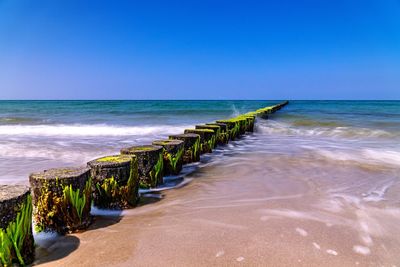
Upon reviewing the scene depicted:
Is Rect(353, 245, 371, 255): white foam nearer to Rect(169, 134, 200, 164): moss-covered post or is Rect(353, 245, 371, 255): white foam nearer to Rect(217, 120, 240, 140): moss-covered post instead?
Rect(169, 134, 200, 164): moss-covered post

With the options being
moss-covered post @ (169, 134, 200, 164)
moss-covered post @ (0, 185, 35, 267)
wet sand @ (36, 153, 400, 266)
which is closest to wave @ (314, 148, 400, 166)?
wet sand @ (36, 153, 400, 266)

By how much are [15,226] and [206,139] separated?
598cm

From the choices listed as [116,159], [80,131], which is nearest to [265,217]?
[116,159]

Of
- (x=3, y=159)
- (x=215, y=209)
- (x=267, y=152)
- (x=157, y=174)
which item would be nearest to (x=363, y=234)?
(x=215, y=209)

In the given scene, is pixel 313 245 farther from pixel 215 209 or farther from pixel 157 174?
pixel 157 174

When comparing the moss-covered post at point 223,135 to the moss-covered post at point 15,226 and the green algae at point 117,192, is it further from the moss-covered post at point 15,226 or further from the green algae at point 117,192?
the moss-covered post at point 15,226

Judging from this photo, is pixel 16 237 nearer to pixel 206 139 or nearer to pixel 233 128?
pixel 206 139

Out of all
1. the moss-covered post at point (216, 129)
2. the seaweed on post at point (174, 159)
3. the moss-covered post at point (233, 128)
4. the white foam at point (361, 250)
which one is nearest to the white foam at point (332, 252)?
the white foam at point (361, 250)

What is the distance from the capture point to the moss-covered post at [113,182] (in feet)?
12.7

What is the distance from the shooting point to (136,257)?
9.52 ft

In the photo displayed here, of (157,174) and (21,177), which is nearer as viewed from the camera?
(157,174)

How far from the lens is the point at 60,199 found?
318cm

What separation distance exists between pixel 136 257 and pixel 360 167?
5.61 metres

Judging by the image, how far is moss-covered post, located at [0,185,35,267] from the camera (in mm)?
2453
